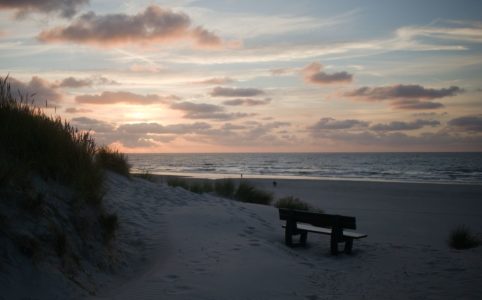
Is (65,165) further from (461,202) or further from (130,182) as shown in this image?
(461,202)

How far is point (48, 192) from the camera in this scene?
6.02 meters

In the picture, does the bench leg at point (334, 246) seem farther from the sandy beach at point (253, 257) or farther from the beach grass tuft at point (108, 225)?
the beach grass tuft at point (108, 225)

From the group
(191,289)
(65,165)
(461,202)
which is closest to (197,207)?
(65,165)

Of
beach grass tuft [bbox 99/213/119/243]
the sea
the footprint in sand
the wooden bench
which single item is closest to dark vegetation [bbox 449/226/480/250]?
the wooden bench

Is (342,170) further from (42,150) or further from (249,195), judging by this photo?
A: (42,150)

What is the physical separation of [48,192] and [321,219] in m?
5.29

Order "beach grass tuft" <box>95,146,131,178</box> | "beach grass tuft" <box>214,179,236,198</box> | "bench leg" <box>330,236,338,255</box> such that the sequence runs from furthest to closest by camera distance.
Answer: "beach grass tuft" <box>214,179,236,198</box>, "beach grass tuft" <box>95,146,131,178</box>, "bench leg" <box>330,236,338,255</box>

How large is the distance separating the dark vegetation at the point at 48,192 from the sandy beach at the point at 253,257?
0.68 m

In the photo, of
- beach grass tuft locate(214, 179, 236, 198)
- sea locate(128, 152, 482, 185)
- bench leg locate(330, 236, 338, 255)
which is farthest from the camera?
sea locate(128, 152, 482, 185)

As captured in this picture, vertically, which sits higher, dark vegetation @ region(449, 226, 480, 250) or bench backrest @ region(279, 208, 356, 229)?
bench backrest @ region(279, 208, 356, 229)

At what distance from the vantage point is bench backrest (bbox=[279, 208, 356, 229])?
8.29 metres

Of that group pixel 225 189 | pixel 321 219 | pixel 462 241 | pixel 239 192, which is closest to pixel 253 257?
pixel 321 219

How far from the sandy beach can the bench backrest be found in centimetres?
64

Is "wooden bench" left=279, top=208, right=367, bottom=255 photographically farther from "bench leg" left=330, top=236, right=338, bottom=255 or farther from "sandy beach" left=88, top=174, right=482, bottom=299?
"sandy beach" left=88, top=174, right=482, bottom=299
